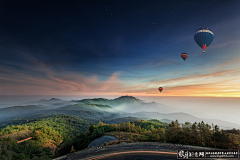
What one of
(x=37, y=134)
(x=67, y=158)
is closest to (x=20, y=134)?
(x=37, y=134)

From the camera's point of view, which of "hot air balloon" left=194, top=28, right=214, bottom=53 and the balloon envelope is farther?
the balloon envelope

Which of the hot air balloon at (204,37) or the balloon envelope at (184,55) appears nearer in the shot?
the hot air balloon at (204,37)

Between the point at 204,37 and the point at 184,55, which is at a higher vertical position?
the point at 204,37

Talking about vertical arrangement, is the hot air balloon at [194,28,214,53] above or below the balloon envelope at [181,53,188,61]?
above

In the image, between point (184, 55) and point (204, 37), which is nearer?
point (204, 37)

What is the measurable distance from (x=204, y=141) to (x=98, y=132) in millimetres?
49628

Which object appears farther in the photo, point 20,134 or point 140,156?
point 20,134

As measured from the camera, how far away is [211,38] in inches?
1518

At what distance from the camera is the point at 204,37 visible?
1505 inches

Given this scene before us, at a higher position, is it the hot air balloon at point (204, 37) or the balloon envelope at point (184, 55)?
the hot air balloon at point (204, 37)

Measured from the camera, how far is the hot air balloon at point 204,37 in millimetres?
37969

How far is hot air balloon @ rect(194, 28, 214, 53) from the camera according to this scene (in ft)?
125

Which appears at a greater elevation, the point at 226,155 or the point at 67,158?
the point at 226,155

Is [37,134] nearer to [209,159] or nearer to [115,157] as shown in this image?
[115,157]
